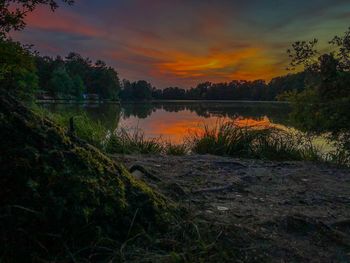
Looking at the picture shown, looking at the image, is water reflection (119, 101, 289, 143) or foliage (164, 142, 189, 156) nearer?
foliage (164, 142, 189, 156)

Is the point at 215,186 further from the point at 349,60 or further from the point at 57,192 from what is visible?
the point at 349,60

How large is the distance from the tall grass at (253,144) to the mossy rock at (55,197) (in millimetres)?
6714

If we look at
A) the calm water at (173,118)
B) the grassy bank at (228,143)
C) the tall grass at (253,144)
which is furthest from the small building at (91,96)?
the tall grass at (253,144)

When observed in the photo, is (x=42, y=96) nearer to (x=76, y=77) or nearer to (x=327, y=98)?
(x=76, y=77)

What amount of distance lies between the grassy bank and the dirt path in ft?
8.94

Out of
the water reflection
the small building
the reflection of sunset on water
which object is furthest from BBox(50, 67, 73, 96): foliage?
the reflection of sunset on water

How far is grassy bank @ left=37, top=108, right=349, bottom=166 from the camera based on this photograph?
8898 millimetres

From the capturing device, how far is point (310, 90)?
33.1ft

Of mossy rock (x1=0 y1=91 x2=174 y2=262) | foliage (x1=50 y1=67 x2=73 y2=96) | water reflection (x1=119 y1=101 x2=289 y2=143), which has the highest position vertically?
foliage (x1=50 y1=67 x2=73 y2=96)

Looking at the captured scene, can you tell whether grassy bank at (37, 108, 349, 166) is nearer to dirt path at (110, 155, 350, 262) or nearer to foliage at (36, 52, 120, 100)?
dirt path at (110, 155, 350, 262)

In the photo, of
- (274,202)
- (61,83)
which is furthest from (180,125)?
(61,83)

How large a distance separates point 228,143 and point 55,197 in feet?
24.1

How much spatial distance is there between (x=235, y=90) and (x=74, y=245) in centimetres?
9397

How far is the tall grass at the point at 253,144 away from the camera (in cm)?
902
